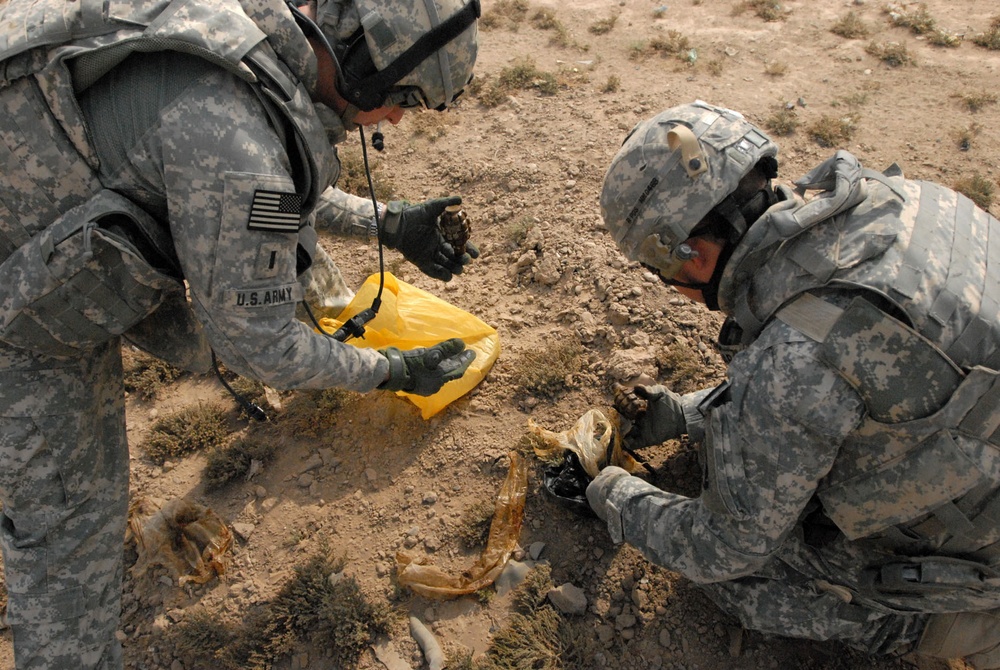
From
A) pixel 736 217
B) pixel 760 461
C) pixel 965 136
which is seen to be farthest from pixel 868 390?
pixel 965 136

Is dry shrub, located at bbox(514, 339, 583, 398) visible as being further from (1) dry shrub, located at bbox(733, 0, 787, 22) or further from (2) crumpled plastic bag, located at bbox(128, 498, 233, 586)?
(1) dry shrub, located at bbox(733, 0, 787, 22)

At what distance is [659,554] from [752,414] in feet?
2.80

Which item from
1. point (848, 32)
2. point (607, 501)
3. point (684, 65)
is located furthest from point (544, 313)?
point (848, 32)

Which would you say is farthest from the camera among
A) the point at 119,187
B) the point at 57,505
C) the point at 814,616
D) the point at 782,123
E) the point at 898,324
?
the point at 782,123

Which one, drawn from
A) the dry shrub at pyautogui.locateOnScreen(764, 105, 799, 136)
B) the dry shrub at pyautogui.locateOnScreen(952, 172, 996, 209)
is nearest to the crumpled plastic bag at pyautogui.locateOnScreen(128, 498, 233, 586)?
the dry shrub at pyautogui.locateOnScreen(764, 105, 799, 136)

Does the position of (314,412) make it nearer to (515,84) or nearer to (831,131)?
(515,84)

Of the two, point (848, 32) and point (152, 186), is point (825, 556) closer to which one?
point (152, 186)

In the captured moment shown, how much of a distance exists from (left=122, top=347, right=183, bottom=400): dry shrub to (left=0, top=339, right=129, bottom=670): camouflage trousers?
5.12 feet

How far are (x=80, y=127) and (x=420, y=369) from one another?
1.73 m

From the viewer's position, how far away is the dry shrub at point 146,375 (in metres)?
4.46

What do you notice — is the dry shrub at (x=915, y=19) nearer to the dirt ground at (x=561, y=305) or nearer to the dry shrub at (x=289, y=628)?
the dirt ground at (x=561, y=305)

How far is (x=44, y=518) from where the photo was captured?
9.19 feet

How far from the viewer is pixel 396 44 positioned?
2611 millimetres

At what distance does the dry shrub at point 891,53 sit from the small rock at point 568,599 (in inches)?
237
